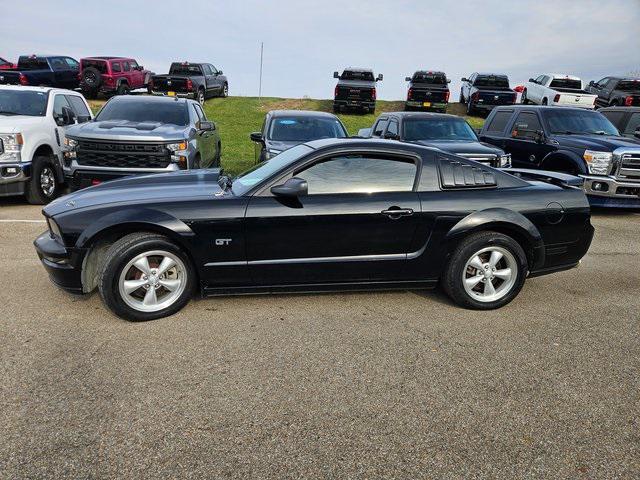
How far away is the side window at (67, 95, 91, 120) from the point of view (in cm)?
1002

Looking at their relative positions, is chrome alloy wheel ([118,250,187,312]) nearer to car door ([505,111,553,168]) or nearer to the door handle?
the door handle

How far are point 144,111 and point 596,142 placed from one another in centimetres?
808

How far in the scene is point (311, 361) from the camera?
3.52m

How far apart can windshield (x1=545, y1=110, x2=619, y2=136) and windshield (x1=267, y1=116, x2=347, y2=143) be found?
402cm

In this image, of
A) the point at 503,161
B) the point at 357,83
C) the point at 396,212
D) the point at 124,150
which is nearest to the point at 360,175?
the point at 396,212

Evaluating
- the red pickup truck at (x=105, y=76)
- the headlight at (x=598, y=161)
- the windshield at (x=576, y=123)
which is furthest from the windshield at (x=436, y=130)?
the red pickup truck at (x=105, y=76)

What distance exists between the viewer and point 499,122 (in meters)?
10.8

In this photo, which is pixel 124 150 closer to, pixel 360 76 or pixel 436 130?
pixel 436 130

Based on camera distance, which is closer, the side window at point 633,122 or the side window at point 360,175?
the side window at point 360,175

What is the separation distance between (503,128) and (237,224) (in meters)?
8.26

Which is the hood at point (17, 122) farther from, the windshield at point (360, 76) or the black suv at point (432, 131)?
the windshield at point (360, 76)

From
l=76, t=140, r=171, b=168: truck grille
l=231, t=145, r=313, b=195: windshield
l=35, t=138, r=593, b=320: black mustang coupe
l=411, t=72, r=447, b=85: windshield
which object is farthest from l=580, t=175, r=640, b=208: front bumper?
l=411, t=72, r=447, b=85: windshield

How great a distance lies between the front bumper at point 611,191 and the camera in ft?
27.3

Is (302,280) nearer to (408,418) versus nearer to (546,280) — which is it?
(408,418)
